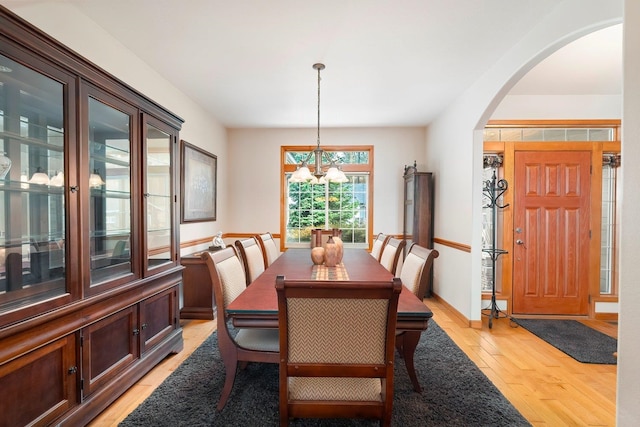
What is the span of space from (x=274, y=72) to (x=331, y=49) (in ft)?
2.25

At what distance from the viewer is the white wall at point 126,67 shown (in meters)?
1.88

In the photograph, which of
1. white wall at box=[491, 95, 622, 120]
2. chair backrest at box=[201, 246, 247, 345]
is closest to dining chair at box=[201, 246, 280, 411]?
chair backrest at box=[201, 246, 247, 345]

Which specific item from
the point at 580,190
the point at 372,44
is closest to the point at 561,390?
the point at 580,190

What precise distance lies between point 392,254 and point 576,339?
6.86ft

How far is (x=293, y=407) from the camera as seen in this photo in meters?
1.29

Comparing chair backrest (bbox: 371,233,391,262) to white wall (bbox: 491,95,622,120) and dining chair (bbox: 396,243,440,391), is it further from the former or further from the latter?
white wall (bbox: 491,95,622,120)

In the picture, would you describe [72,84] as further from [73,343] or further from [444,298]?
[444,298]

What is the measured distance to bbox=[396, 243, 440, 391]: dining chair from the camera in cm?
189

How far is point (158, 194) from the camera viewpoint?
7.95 ft

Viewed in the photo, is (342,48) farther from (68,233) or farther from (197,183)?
(197,183)

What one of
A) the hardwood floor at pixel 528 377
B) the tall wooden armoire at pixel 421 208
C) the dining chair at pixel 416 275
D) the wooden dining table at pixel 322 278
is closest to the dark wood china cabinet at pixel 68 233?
the hardwood floor at pixel 528 377

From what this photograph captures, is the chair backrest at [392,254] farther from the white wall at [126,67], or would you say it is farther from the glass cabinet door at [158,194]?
the white wall at [126,67]

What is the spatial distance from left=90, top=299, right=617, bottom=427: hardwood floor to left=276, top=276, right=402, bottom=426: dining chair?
47.5 inches

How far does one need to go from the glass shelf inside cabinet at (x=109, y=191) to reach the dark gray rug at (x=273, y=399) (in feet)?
2.84
